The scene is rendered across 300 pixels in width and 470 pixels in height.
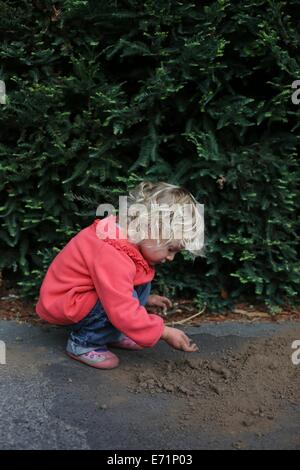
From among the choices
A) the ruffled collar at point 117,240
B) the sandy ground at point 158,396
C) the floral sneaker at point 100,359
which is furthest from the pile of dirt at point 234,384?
the ruffled collar at point 117,240

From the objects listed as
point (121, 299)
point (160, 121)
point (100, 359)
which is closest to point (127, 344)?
point (100, 359)

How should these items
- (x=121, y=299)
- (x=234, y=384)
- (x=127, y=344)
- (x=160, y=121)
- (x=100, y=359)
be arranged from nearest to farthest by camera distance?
(x=121, y=299) → (x=234, y=384) → (x=100, y=359) → (x=127, y=344) → (x=160, y=121)

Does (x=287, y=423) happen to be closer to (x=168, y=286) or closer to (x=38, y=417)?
(x=38, y=417)

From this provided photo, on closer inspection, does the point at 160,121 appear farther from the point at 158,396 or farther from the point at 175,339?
the point at 158,396

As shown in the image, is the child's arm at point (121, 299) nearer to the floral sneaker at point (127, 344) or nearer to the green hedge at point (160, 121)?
the floral sneaker at point (127, 344)

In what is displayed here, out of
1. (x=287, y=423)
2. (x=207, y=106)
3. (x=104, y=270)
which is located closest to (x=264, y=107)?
(x=207, y=106)

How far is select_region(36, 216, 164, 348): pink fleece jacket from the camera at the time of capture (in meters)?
2.90

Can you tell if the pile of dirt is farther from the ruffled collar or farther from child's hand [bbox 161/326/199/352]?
the ruffled collar

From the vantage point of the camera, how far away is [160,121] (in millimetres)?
3678

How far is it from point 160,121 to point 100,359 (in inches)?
59.0

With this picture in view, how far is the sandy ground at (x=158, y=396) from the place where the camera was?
251cm

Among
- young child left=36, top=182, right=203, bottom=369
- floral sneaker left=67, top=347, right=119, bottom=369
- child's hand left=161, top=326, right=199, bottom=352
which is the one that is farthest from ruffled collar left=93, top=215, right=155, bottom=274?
floral sneaker left=67, top=347, right=119, bottom=369

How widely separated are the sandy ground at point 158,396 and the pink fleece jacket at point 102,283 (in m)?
0.28
